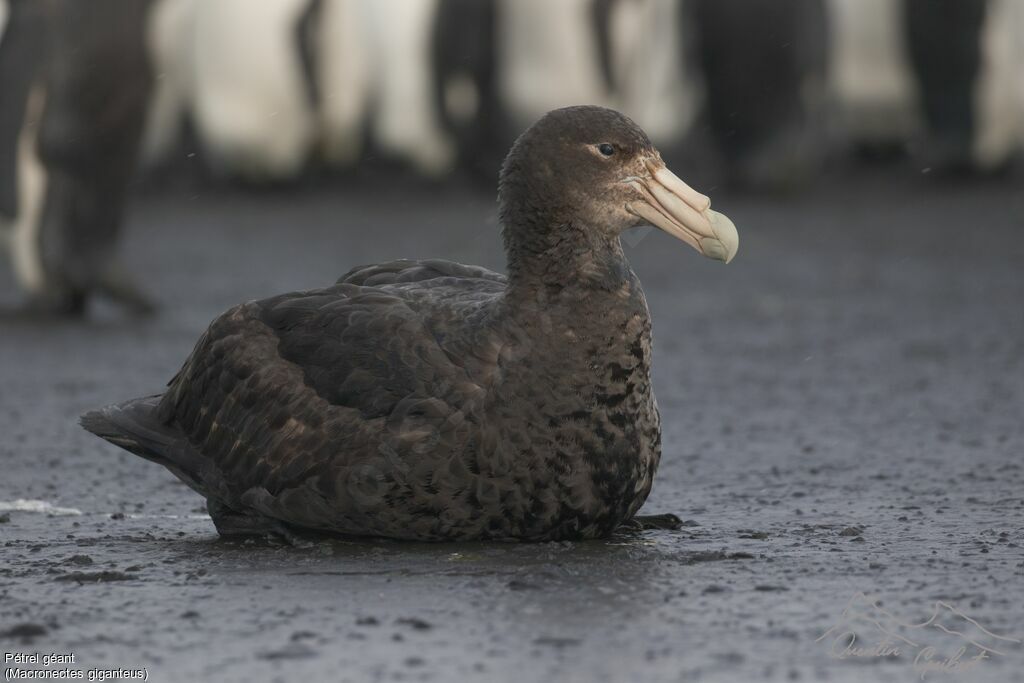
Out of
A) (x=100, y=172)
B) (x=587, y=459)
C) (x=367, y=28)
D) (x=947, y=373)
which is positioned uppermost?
(x=367, y=28)

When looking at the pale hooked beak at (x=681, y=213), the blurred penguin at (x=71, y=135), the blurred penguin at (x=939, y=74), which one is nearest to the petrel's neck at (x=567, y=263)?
the pale hooked beak at (x=681, y=213)

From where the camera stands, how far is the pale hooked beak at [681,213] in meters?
5.01

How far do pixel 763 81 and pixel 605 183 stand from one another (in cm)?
1205

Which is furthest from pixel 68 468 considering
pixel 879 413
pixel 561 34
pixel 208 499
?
pixel 561 34

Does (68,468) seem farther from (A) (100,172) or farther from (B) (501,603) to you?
(A) (100,172)

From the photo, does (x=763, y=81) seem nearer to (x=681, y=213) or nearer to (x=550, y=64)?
(x=550, y=64)

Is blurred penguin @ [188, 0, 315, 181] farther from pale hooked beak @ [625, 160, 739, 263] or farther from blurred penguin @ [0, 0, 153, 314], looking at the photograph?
pale hooked beak @ [625, 160, 739, 263]

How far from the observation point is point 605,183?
505cm

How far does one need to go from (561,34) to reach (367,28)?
251 centimetres

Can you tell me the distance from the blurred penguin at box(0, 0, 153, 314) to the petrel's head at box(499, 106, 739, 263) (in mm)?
5755

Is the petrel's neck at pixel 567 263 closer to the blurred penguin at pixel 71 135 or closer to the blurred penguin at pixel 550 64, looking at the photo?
the blurred penguin at pixel 71 135

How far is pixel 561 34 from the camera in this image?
1781cm

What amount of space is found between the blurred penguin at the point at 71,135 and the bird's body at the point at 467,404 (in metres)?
5.35

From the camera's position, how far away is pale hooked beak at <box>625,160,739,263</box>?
501 cm
